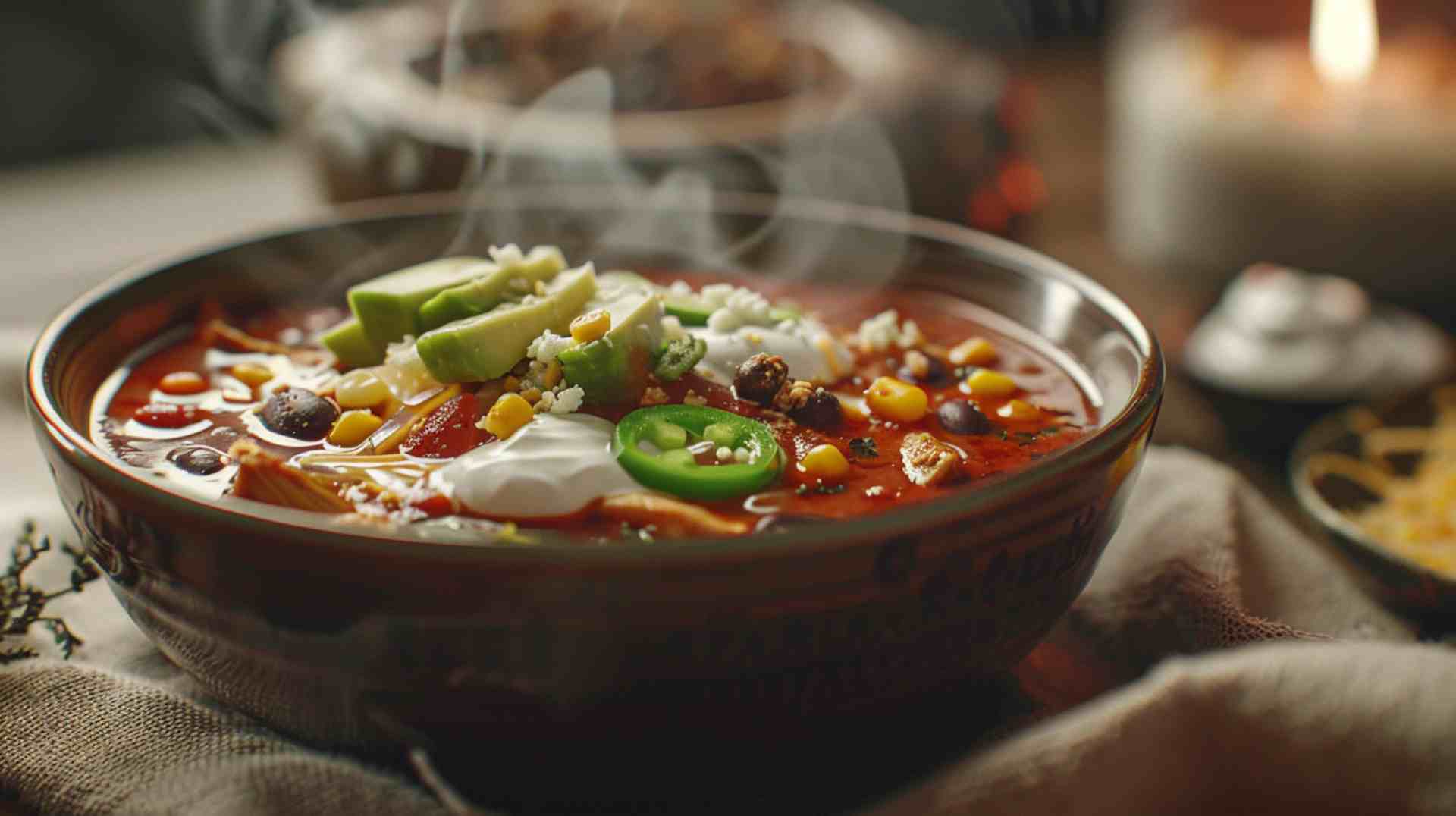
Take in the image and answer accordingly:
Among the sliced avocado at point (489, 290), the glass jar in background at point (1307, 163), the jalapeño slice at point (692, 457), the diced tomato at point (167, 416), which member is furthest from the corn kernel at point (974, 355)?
the glass jar in background at point (1307, 163)

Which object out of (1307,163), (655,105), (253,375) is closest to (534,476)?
(253,375)

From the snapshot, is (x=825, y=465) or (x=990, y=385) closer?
(x=825, y=465)

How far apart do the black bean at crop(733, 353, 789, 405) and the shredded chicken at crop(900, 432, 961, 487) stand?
172mm

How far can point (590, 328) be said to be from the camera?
154 cm

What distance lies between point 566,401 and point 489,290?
0.29 metres

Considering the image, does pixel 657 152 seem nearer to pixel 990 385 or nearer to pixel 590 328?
pixel 990 385

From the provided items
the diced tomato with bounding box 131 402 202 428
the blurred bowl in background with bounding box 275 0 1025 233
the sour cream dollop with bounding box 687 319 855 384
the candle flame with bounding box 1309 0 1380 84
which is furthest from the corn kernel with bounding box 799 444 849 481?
the candle flame with bounding box 1309 0 1380 84

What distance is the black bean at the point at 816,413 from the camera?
162cm

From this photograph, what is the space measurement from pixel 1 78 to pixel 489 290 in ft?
17.6

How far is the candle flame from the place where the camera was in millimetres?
4520

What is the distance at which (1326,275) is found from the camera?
14.4 feet

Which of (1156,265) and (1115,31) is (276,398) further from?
(1115,31)

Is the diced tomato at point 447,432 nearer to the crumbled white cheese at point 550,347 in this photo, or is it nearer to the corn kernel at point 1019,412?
the crumbled white cheese at point 550,347

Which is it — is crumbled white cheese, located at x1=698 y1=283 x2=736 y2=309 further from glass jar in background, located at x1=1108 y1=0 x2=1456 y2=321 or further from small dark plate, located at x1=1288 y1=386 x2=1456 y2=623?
glass jar in background, located at x1=1108 y1=0 x2=1456 y2=321
